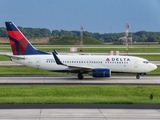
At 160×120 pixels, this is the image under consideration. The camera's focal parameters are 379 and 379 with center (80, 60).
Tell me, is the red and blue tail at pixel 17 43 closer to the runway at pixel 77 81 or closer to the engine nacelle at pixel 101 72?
the runway at pixel 77 81

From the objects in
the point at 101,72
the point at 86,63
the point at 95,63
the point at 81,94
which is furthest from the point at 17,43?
the point at 81,94

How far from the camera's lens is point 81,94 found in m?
30.4

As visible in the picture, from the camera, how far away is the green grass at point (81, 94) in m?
25.9

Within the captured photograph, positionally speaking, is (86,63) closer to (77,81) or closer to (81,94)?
(77,81)

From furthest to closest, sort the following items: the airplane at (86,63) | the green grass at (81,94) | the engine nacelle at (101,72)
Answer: the airplane at (86,63), the engine nacelle at (101,72), the green grass at (81,94)

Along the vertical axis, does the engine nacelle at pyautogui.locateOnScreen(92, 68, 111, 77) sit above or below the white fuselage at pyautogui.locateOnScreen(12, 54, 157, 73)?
below

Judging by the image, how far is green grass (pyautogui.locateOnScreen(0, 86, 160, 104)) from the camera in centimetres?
2586
